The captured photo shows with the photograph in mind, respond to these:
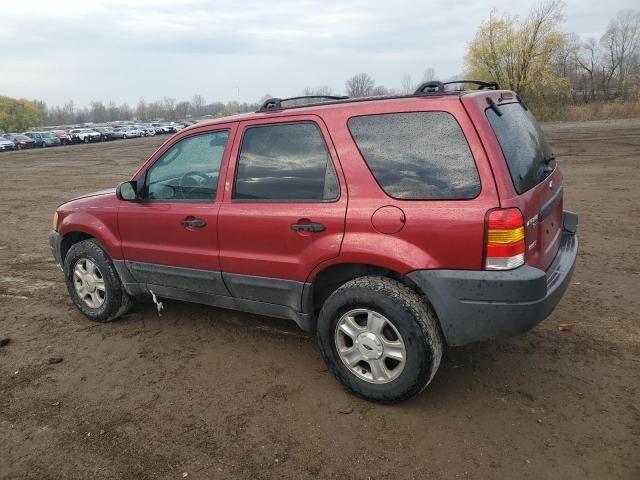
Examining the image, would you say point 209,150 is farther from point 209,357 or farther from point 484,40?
point 484,40

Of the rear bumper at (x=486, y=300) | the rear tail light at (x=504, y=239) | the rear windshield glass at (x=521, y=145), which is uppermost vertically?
the rear windshield glass at (x=521, y=145)

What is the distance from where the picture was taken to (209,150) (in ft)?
12.7

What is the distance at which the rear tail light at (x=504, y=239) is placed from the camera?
2.71 m

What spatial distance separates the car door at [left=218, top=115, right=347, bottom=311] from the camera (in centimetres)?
322

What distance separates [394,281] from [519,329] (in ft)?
2.49

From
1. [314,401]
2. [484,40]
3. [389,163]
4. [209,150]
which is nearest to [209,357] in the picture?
[314,401]

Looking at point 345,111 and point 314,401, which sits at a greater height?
point 345,111

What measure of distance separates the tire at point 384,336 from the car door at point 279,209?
11.8 inches

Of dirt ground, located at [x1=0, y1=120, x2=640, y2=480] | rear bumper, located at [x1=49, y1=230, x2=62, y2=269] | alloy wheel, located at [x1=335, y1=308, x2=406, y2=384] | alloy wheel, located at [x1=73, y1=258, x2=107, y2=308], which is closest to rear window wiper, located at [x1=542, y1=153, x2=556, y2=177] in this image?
dirt ground, located at [x1=0, y1=120, x2=640, y2=480]

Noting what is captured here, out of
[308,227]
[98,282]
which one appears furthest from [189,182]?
[98,282]

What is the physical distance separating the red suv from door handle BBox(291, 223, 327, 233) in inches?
0.4

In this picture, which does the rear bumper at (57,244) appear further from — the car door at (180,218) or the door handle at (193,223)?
the door handle at (193,223)

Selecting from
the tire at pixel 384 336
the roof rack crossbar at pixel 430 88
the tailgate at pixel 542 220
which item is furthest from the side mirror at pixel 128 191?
the tailgate at pixel 542 220

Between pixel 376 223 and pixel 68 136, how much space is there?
54811 millimetres
